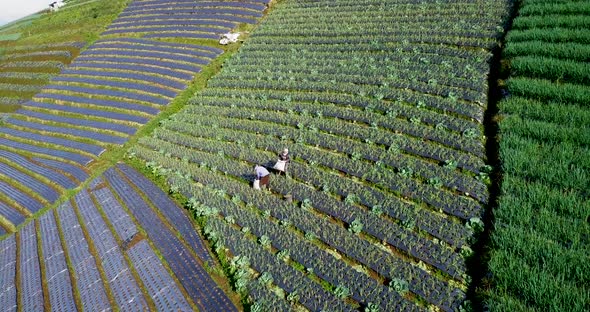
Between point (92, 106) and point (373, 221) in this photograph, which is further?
point (92, 106)

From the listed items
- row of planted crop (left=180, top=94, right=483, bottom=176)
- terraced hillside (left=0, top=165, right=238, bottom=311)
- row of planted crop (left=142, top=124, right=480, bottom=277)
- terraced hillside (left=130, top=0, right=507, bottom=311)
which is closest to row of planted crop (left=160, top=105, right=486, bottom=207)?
terraced hillside (left=130, top=0, right=507, bottom=311)

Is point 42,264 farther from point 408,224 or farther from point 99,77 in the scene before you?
point 99,77

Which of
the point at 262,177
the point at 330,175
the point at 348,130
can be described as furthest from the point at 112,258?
the point at 348,130

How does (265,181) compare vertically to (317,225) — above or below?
above

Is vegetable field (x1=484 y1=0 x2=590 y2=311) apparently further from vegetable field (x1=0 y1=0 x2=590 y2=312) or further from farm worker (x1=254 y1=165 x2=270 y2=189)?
farm worker (x1=254 y1=165 x2=270 y2=189)

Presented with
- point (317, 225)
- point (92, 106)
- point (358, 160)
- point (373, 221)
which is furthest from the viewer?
point (92, 106)

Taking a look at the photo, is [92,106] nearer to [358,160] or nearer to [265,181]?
[265,181]
